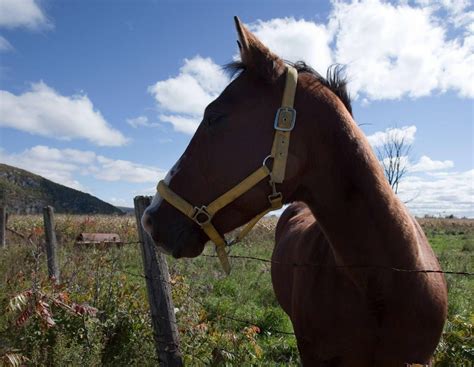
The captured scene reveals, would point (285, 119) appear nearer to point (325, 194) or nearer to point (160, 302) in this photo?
point (325, 194)

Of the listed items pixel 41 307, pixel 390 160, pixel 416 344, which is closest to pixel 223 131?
pixel 416 344

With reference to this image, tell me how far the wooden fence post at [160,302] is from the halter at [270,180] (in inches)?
52.2

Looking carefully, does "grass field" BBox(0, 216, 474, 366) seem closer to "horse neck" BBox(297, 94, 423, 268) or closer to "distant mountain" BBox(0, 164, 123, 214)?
"horse neck" BBox(297, 94, 423, 268)

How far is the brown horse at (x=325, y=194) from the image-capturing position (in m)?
2.15

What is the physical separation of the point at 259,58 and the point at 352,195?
92cm

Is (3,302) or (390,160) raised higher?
(390,160)

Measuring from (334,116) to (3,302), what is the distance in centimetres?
435

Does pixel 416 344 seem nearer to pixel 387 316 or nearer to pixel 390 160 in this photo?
pixel 387 316

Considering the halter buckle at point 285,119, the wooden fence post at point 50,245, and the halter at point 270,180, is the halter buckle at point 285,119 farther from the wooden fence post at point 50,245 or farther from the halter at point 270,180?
the wooden fence post at point 50,245

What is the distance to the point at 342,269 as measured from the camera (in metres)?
2.37

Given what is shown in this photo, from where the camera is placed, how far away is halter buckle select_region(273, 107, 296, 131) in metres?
2.12

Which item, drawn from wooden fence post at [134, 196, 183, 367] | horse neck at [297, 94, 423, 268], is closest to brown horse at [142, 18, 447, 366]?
horse neck at [297, 94, 423, 268]

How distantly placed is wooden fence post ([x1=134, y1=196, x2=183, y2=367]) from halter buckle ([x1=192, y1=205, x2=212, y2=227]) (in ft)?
4.40

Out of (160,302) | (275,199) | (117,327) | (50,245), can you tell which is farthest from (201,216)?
(50,245)
